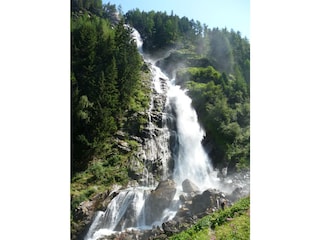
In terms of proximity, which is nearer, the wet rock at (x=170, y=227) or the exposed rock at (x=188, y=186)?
the wet rock at (x=170, y=227)

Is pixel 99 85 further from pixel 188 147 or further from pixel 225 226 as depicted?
pixel 225 226

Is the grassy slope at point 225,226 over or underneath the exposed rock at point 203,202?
underneath

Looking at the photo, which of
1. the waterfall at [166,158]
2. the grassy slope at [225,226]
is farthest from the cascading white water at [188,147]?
the grassy slope at [225,226]

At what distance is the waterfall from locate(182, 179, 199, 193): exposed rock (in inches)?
1.2

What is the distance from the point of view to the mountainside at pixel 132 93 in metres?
3.96

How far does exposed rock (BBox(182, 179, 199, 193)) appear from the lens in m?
4.08

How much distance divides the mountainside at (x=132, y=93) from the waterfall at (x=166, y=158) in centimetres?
3

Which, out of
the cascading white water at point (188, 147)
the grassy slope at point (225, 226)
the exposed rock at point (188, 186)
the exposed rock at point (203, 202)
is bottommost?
the grassy slope at point (225, 226)

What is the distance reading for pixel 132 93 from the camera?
4047 millimetres

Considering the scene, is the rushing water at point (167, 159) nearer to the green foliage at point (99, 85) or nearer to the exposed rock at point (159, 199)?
the exposed rock at point (159, 199)
